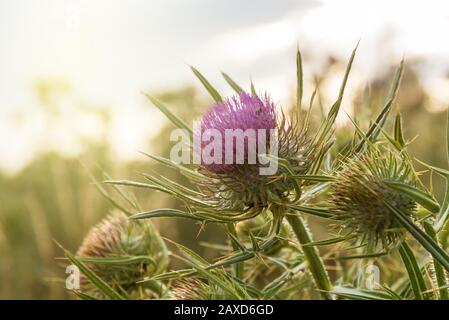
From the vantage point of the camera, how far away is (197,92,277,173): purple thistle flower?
137 cm

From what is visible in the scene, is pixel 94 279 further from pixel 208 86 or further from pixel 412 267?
pixel 412 267

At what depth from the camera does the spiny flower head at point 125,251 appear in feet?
6.07

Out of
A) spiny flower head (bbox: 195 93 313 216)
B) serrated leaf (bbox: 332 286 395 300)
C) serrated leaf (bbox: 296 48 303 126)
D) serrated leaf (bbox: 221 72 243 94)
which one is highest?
serrated leaf (bbox: 221 72 243 94)

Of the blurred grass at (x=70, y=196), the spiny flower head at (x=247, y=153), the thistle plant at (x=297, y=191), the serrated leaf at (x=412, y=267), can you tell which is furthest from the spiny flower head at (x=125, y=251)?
the blurred grass at (x=70, y=196)

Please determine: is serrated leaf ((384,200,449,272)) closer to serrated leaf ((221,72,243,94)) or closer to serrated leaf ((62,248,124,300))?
serrated leaf ((221,72,243,94))

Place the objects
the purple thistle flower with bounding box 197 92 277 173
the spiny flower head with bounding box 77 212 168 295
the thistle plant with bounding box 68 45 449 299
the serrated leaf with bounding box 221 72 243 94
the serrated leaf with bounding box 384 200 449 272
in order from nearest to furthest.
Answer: the serrated leaf with bounding box 384 200 449 272
the thistle plant with bounding box 68 45 449 299
the purple thistle flower with bounding box 197 92 277 173
the serrated leaf with bounding box 221 72 243 94
the spiny flower head with bounding box 77 212 168 295

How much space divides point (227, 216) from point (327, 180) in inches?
8.9

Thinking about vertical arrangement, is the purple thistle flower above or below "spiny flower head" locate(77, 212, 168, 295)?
above

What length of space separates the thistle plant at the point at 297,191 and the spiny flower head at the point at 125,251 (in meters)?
0.28

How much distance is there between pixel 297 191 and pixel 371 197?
13 cm

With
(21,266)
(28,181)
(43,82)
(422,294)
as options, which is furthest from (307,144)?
(28,181)

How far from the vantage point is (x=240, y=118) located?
1362mm

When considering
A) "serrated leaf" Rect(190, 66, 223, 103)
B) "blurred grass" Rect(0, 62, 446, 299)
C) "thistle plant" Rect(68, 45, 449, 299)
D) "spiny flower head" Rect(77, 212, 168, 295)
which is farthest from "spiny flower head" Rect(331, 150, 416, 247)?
"blurred grass" Rect(0, 62, 446, 299)

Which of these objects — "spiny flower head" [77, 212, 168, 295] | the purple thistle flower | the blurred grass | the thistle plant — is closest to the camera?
the thistle plant
